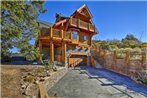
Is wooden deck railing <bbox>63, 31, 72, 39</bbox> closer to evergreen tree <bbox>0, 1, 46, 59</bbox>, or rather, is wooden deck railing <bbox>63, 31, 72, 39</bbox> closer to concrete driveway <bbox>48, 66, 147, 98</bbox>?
concrete driveway <bbox>48, 66, 147, 98</bbox>

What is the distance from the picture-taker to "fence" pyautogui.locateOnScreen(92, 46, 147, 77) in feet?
53.0

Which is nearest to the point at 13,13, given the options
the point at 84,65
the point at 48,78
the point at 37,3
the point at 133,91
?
the point at 37,3

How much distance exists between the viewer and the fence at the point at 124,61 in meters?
16.1

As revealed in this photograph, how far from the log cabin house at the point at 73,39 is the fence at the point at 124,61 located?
6.34 feet

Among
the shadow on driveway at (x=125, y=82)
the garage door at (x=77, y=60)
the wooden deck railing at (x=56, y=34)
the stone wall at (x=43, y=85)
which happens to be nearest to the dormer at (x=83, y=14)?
the wooden deck railing at (x=56, y=34)

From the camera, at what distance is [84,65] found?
2370 cm

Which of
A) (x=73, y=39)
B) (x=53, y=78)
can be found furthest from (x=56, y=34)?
(x=53, y=78)

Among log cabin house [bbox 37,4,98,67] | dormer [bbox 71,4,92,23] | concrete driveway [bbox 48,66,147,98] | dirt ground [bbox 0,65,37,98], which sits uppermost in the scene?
dormer [bbox 71,4,92,23]

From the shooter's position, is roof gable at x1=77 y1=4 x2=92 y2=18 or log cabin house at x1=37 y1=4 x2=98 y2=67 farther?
roof gable at x1=77 y1=4 x2=92 y2=18

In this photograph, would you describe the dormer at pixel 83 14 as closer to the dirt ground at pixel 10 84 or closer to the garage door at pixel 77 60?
the garage door at pixel 77 60

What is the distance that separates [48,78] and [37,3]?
548 cm

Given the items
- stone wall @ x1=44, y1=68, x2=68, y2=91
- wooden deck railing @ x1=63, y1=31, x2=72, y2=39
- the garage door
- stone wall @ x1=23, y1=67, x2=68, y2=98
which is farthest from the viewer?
the garage door

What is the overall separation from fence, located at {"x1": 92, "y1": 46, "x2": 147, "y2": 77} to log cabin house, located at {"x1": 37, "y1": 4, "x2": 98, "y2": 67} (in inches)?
76.1

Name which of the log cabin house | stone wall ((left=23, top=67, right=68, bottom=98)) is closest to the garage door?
the log cabin house
